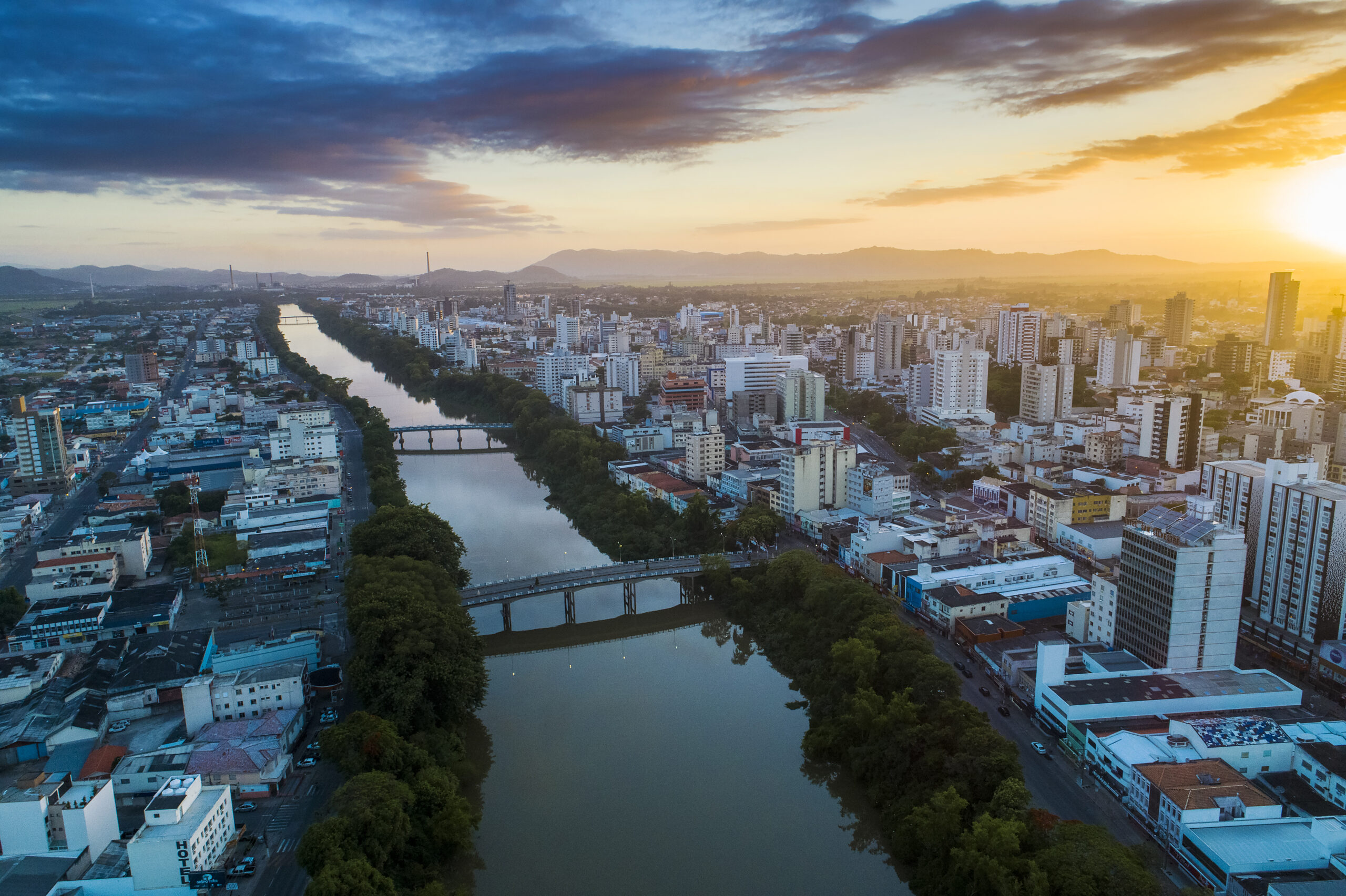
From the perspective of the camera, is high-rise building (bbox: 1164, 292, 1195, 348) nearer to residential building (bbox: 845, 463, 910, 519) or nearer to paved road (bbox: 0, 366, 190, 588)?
residential building (bbox: 845, 463, 910, 519)

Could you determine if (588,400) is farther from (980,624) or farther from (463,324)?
(463,324)

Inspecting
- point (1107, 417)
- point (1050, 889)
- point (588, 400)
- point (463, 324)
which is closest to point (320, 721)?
point (1050, 889)

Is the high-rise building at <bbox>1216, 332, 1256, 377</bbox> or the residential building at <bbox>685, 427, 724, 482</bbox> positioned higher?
the high-rise building at <bbox>1216, 332, 1256, 377</bbox>

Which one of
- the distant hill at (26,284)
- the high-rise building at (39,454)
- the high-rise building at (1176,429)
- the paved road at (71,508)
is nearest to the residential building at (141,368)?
the paved road at (71,508)

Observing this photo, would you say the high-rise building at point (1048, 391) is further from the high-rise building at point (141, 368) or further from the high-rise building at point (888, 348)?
the high-rise building at point (141, 368)

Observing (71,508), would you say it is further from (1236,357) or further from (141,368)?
(1236,357)

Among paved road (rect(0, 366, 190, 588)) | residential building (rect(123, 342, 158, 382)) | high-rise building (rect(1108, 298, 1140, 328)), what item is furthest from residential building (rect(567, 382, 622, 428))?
high-rise building (rect(1108, 298, 1140, 328))
